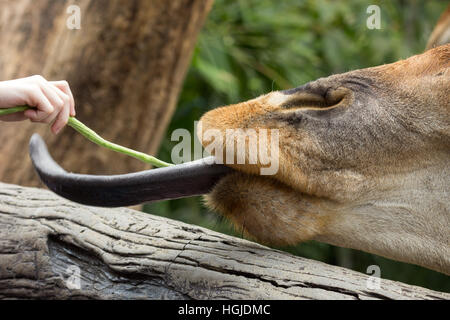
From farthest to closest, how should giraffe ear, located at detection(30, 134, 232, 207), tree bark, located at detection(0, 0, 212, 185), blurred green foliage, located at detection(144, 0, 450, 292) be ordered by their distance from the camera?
blurred green foliage, located at detection(144, 0, 450, 292) → tree bark, located at detection(0, 0, 212, 185) → giraffe ear, located at detection(30, 134, 232, 207)

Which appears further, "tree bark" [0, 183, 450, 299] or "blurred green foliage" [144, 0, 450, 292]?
"blurred green foliage" [144, 0, 450, 292]

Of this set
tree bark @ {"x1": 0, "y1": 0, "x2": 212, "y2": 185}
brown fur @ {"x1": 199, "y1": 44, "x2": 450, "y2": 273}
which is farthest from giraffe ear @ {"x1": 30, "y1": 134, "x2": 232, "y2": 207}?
tree bark @ {"x1": 0, "y1": 0, "x2": 212, "y2": 185}

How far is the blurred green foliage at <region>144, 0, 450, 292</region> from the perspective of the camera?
3.61m

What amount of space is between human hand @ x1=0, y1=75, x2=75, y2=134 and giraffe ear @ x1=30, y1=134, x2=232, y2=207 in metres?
0.13

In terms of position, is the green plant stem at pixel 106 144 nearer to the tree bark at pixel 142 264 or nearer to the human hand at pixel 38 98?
the human hand at pixel 38 98

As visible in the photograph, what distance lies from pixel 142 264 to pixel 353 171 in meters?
0.43

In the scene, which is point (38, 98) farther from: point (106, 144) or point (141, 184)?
point (141, 184)

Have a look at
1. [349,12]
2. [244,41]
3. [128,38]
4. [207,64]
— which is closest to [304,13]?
[349,12]

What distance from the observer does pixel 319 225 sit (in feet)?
3.34

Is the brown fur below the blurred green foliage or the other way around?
below

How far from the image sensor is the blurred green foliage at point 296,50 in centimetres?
361

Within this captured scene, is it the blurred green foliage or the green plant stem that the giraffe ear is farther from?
the blurred green foliage

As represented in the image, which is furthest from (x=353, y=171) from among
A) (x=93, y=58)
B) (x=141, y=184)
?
(x=93, y=58)

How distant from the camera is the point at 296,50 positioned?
404 centimetres
